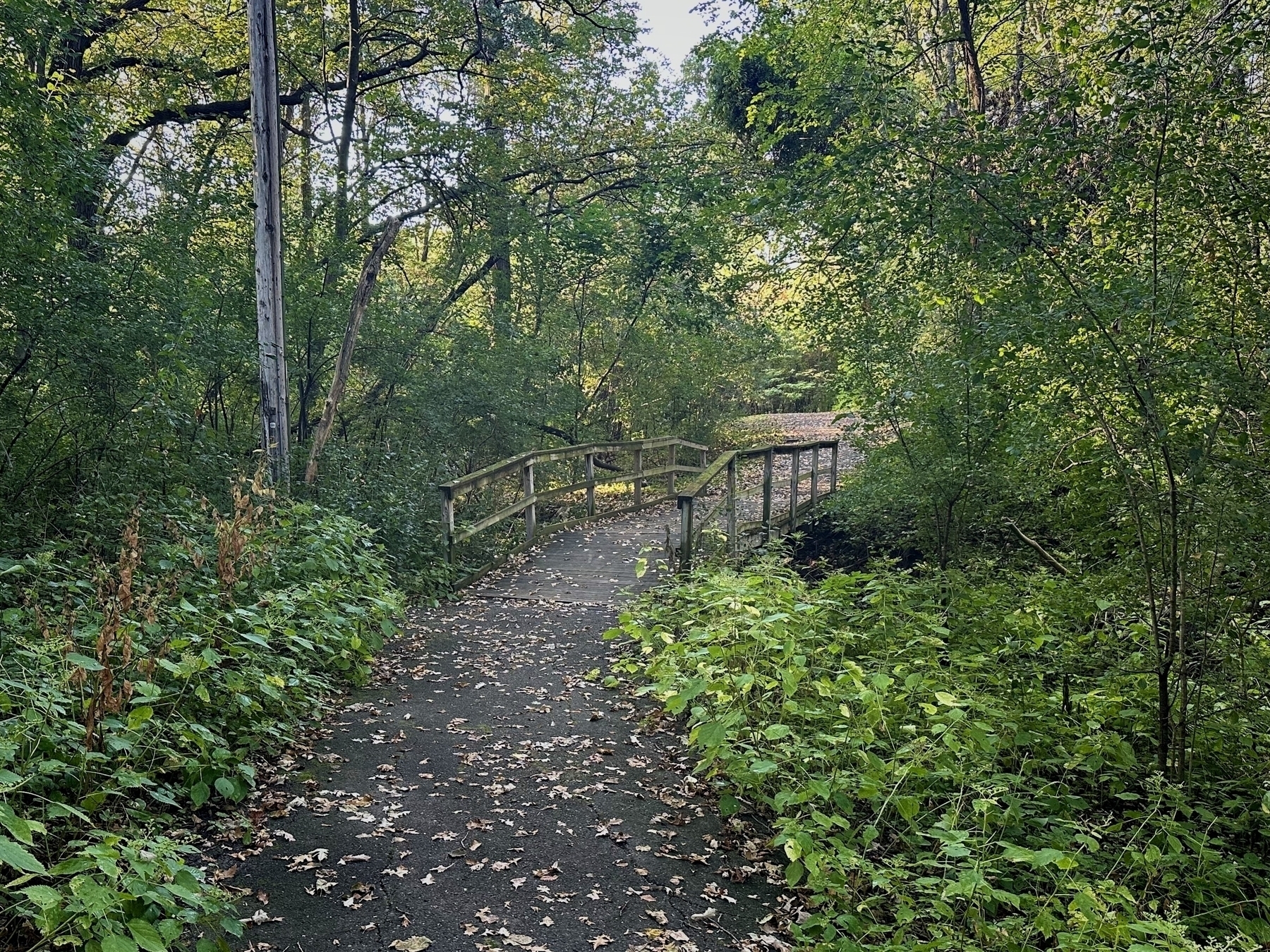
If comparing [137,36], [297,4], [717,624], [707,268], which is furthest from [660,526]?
[137,36]

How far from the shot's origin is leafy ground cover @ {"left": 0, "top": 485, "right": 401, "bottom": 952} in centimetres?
226

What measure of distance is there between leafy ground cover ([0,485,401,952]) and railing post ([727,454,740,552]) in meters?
4.11

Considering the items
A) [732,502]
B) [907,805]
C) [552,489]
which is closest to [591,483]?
[552,489]

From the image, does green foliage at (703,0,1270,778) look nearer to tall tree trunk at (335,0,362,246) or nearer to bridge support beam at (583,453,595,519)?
bridge support beam at (583,453,595,519)

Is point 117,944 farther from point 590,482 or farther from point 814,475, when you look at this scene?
point 814,475

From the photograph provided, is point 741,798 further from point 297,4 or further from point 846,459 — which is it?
point 846,459

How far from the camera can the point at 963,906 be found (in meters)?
3.03

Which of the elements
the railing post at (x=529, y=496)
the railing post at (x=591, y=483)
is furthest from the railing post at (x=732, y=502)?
the railing post at (x=591, y=483)

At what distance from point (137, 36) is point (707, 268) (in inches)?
375

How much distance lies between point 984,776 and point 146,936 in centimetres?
326

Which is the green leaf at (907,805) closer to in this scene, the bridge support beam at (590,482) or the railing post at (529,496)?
the railing post at (529,496)

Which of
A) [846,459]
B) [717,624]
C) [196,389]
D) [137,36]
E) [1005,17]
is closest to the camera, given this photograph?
[717,624]

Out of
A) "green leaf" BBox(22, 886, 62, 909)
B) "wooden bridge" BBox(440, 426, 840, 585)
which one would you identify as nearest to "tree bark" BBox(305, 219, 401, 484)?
"wooden bridge" BBox(440, 426, 840, 585)

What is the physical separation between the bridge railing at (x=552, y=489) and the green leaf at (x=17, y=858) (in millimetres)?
6528
